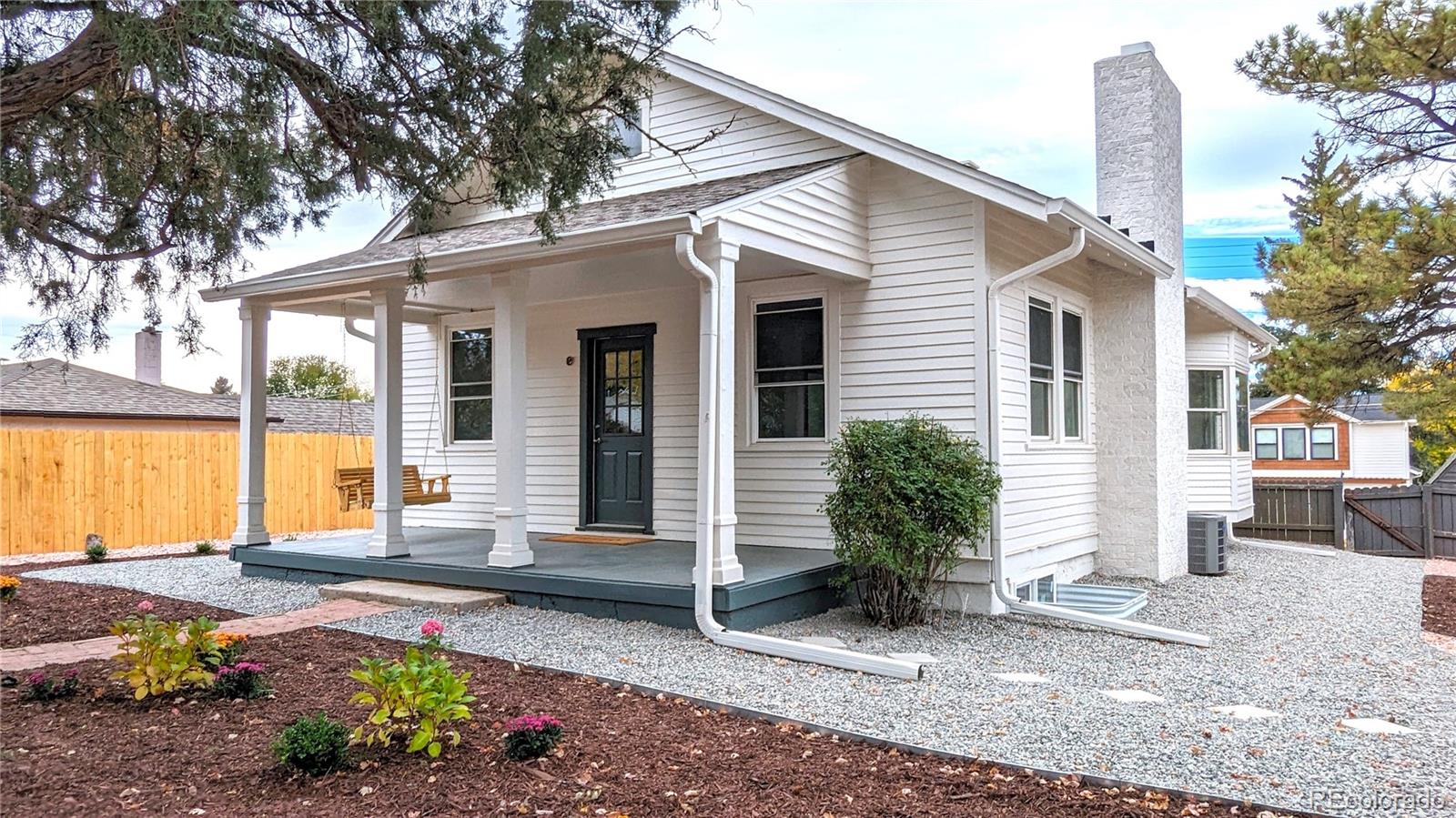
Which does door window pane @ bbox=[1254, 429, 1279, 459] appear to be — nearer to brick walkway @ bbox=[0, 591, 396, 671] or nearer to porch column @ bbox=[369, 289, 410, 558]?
porch column @ bbox=[369, 289, 410, 558]

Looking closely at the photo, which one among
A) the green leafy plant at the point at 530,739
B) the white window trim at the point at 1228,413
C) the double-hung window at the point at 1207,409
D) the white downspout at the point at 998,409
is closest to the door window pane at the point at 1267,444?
the white window trim at the point at 1228,413

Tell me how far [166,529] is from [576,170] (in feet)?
37.1

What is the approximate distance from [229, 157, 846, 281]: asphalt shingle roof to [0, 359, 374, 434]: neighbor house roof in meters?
6.20

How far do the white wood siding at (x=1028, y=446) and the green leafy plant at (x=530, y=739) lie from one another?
4.57 meters

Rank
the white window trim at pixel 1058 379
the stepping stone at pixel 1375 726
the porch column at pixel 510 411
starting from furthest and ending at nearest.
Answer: the white window trim at pixel 1058 379, the porch column at pixel 510 411, the stepping stone at pixel 1375 726

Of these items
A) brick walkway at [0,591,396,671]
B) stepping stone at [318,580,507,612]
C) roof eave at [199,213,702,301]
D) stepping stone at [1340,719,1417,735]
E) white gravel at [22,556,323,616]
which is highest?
roof eave at [199,213,702,301]

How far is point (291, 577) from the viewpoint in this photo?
349 inches

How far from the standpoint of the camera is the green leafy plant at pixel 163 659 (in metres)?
4.67

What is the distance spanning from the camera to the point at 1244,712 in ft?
16.2

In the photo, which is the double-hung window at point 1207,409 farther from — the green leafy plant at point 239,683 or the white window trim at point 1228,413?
the green leafy plant at point 239,683

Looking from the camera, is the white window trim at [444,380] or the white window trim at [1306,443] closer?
the white window trim at [444,380]

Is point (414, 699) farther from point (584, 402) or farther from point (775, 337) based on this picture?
point (584, 402)

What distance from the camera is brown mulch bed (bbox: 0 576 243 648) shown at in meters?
6.66

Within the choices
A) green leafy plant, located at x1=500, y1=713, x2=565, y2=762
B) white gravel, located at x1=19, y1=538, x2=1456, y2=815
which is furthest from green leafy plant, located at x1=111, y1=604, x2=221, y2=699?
green leafy plant, located at x1=500, y1=713, x2=565, y2=762
